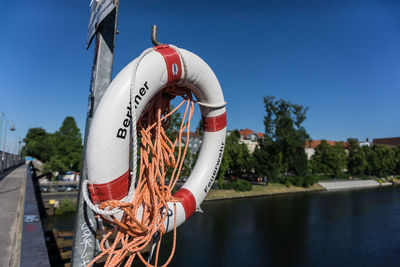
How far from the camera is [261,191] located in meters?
18.6

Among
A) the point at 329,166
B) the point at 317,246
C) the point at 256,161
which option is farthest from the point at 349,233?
the point at 329,166

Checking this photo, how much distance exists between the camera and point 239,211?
515 inches

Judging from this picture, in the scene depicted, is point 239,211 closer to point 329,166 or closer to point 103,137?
point 103,137

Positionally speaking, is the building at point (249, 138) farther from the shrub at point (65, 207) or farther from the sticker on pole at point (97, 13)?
the sticker on pole at point (97, 13)

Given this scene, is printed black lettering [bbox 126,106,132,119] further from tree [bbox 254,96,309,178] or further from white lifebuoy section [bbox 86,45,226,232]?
tree [bbox 254,96,309,178]

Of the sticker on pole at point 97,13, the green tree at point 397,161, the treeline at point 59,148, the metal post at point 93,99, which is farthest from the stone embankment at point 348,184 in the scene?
the sticker on pole at point 97,13

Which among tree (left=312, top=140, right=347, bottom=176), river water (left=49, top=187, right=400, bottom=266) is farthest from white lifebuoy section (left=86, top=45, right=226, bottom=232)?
tree (left=312, top=140, right=347, bottom=176)

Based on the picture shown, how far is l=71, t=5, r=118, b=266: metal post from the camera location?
132 centimetres

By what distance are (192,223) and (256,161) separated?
36.8 feet

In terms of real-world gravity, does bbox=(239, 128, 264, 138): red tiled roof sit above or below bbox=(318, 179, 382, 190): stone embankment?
above

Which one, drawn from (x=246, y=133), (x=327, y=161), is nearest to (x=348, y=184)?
(x=327, y=161)

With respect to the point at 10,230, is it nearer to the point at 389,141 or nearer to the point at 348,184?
the point at 348,184

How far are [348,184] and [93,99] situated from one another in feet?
102

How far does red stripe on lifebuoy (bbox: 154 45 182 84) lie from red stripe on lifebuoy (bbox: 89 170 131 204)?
0.76 m
